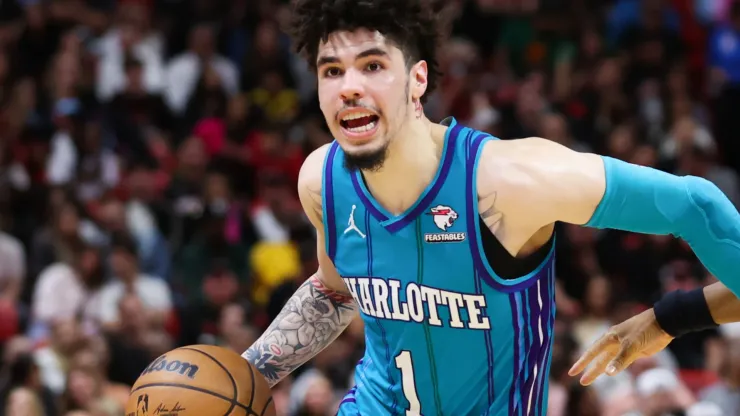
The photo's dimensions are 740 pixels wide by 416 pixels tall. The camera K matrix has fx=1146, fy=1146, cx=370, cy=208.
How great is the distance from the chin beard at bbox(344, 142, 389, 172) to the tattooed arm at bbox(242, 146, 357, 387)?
76 centimetres

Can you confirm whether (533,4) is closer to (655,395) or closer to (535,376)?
(655,395)

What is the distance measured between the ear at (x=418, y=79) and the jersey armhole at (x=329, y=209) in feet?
1.56

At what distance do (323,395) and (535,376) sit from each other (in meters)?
5.04

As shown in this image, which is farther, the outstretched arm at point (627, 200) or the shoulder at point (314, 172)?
the shoulder at point (314, 172)

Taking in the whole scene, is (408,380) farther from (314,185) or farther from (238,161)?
(238,161)

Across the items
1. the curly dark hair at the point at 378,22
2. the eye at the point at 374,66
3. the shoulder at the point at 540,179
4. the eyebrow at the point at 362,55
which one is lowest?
the shoulder at the point at 540,179

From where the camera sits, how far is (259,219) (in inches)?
488

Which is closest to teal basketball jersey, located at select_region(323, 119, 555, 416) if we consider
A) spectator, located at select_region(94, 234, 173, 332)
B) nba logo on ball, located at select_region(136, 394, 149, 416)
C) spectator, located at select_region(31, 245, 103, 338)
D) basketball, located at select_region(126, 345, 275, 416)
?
basketball, located at select_region(126, 345, 275, 416)

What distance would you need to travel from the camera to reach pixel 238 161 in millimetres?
12852

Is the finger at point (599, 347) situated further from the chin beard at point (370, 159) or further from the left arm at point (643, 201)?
the chin beard at point (370, 159)

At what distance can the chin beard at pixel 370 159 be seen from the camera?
438 cm

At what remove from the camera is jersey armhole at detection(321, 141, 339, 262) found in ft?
15.7

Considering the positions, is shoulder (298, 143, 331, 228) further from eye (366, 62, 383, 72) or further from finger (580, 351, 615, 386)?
finger (580, 351, 615, 386)

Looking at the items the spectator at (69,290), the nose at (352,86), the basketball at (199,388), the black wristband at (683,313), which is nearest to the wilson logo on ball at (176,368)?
the basketball at (199,388)
